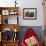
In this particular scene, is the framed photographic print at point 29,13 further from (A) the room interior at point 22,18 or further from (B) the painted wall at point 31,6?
(B) the painted wall at point 31,6

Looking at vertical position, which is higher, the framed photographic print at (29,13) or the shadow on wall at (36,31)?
the framed photographic print at (29,13)

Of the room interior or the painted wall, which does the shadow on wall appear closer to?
the room interior

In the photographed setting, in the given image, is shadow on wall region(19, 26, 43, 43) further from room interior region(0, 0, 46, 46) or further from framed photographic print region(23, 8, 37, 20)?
framed photographic print region(23, 8, 37, 20)

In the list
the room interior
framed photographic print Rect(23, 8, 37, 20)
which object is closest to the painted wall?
the room interior

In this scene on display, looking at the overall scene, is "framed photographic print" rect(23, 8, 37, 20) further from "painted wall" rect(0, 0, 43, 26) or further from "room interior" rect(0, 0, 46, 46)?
"painted wall" rect(0, 0, 43, 26)

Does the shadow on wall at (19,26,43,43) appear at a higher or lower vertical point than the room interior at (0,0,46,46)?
lower

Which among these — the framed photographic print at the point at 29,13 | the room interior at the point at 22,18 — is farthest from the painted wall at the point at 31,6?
the framed photographic print at the point at 29,13

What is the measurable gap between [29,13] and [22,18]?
0.30m

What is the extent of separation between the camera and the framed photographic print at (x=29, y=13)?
549cm

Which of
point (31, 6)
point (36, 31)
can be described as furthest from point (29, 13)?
point (36, 31)

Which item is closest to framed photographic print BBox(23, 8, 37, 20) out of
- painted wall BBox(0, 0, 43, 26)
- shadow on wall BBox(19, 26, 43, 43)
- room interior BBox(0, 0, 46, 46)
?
room interior BBox(0, 0, 46, 46)

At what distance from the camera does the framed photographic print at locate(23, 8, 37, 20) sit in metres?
5.49

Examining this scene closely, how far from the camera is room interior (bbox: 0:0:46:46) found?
5406mm

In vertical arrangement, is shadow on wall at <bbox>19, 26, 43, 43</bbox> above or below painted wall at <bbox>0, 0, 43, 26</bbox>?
below
